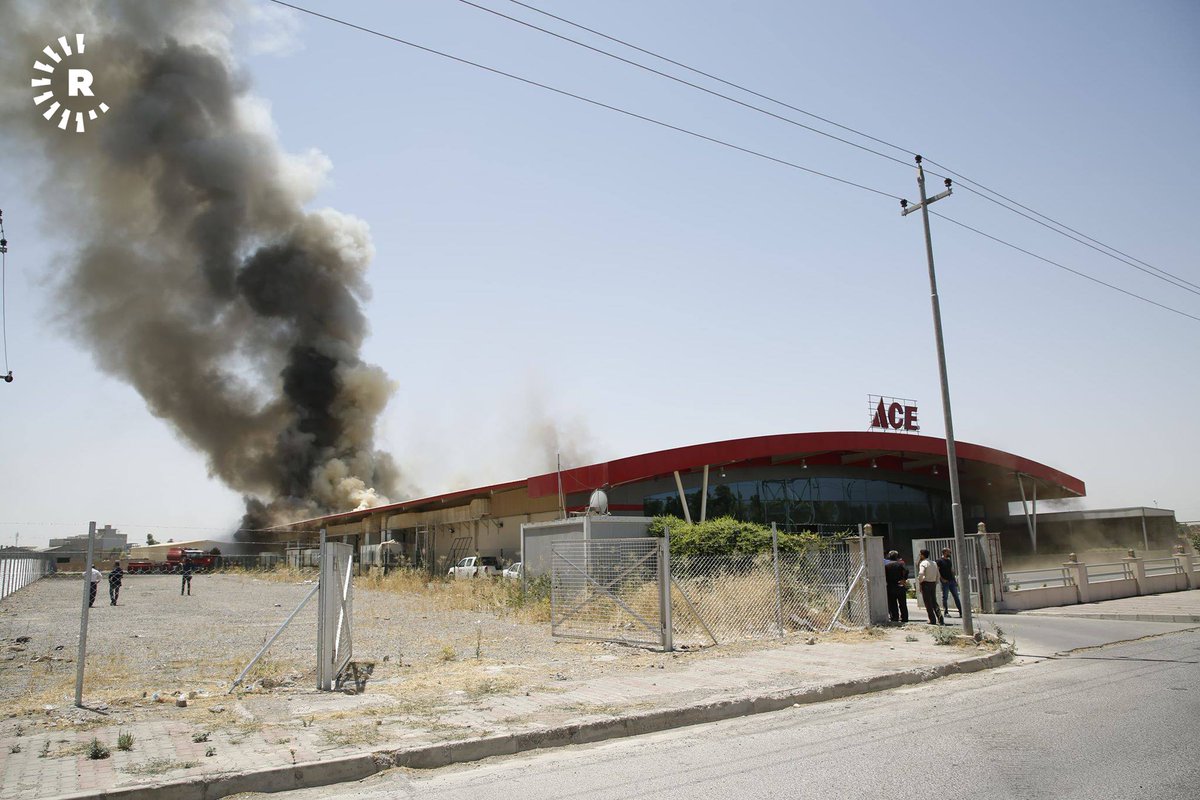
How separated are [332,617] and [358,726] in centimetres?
267

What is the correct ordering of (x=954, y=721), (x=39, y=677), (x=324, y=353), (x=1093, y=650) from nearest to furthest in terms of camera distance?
(x=954, y=721) → (x=39, y=677) → (x=1093, y=650) → (x=324, y=353)

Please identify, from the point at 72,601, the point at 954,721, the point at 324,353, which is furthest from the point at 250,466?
the point at 954,721

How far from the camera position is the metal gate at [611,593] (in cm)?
1297

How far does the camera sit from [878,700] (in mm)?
9023

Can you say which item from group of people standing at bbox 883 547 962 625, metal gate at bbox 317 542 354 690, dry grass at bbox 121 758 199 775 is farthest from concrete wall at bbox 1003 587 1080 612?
dry grass at bbox 121 758 199 775

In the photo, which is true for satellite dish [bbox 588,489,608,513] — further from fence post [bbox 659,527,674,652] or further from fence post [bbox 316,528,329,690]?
fence post [bbox 316,528,329,690]

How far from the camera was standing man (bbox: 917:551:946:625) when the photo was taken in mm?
16188

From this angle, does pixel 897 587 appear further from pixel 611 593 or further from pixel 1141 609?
pixel 1141 609

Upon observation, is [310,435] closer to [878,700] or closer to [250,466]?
[250,466]

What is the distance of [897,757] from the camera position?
6141 millimetres

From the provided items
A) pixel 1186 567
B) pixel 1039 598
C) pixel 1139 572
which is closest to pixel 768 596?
pixel 1039 598

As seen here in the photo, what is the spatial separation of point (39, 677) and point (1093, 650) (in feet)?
49.3

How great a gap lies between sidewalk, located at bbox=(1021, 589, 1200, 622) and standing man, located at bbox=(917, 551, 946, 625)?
4.13 metres

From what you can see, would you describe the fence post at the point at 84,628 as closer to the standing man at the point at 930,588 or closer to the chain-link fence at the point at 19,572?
the chain-link fence at the point at 19,572
